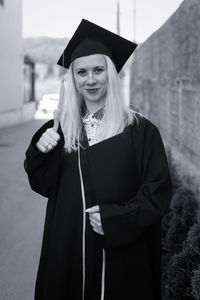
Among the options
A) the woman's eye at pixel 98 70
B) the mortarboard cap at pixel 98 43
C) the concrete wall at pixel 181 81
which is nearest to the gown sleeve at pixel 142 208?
the woman's eye at pixel 98 70

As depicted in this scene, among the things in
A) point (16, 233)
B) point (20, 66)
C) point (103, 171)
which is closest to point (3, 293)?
point (16, 233)

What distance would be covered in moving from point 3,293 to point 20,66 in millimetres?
18593

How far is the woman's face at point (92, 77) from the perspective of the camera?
2.24 m

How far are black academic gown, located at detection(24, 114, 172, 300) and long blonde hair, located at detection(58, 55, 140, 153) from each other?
0.05 m

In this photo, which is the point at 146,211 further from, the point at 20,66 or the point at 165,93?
the point at 20,66

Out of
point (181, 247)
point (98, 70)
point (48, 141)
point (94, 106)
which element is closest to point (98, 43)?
point (98, 70)

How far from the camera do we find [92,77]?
88.2 inches

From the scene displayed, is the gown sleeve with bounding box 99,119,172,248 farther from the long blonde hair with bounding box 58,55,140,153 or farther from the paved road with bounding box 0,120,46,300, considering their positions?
the paved road with bounding box 0,120,46,300

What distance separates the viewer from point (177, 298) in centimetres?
299

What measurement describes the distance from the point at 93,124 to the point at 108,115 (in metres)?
0.13

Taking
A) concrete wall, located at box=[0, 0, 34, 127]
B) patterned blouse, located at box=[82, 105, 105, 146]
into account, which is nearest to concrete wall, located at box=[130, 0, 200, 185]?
patterned blouse, located at box=[82, 105, 105, 146]

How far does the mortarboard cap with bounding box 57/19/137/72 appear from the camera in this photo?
7.82 ft

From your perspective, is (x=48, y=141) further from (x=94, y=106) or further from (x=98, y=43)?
(x=98, y=43)

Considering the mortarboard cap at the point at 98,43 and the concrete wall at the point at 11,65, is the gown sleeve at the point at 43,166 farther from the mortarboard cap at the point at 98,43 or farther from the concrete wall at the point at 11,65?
the concrete wall at the point at 11,65
